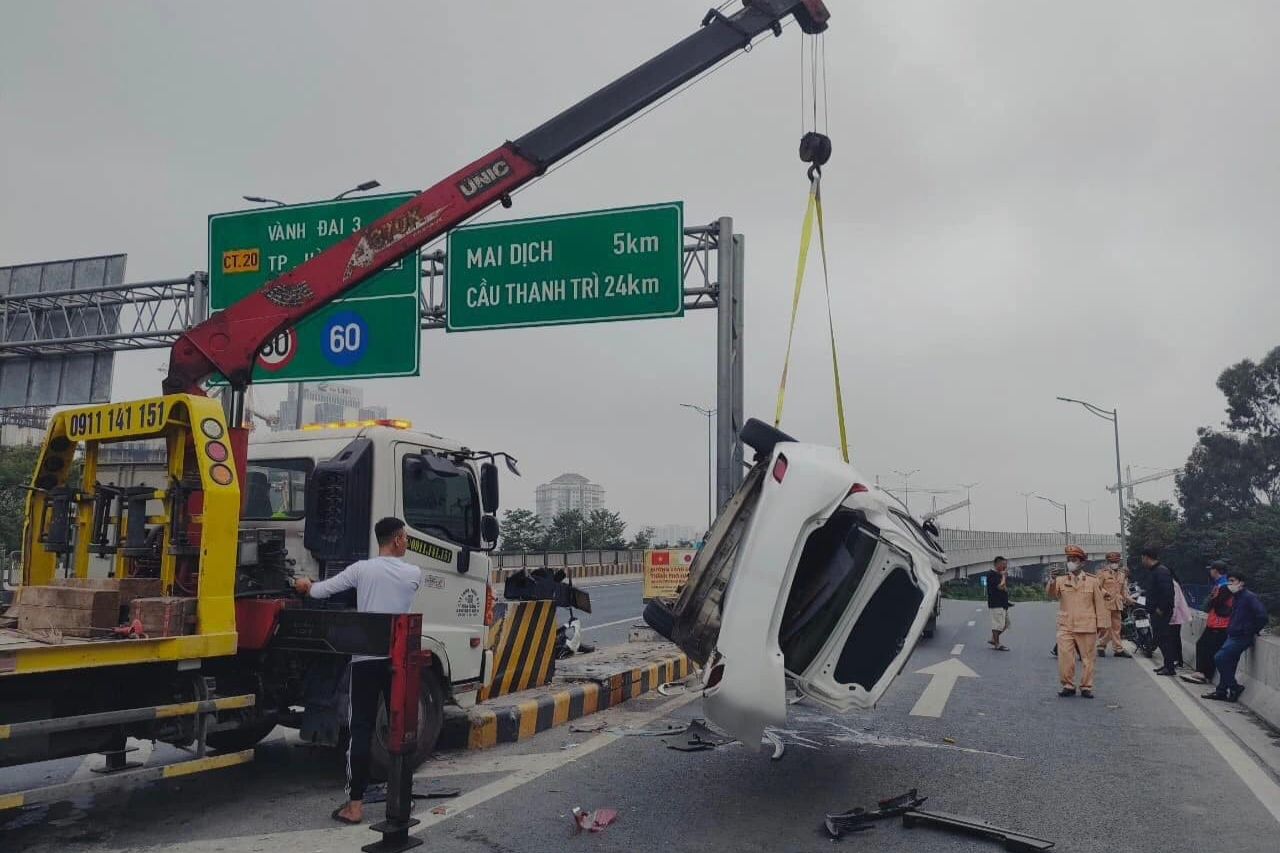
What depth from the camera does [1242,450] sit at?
58500 mm

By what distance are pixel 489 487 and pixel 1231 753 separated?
619 cm

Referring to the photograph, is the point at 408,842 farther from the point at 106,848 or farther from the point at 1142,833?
the point at 1142,833

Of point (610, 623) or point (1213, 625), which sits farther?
point (610, 623)

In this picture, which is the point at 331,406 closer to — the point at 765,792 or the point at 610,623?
the point at 610,623

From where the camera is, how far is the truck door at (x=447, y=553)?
22.1ft

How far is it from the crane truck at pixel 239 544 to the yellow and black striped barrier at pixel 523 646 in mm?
1530

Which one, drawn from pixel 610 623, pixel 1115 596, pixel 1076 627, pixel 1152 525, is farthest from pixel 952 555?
pixel 1076 627

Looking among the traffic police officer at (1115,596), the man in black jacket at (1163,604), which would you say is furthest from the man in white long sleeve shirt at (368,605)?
the traffic police officer at (1115,596)

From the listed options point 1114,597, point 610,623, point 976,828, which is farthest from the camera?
point 610,623

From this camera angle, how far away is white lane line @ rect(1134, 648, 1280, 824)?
19.9ft

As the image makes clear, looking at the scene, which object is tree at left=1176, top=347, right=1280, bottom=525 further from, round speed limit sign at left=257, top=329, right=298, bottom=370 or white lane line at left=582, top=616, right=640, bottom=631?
round speed limit sign at left=257, top=329, right=298, bottom=370

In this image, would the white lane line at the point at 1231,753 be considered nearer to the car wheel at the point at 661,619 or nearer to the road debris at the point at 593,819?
the car wheel at the point at 661,619

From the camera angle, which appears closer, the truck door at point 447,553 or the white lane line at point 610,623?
the truck door at point 447,553

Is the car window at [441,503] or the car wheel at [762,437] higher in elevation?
the car wheel at [762,437]
